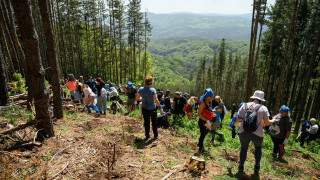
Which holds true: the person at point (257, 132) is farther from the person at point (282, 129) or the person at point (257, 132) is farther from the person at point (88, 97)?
the person at point (88, 97)

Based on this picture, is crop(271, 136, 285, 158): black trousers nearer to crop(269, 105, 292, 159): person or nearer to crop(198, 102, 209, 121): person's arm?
crop(269, 105, 292, 159): person

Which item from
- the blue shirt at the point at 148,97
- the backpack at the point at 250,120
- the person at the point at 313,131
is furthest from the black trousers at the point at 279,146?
the blue shirt at the point at 148,97

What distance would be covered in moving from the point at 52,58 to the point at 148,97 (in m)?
4.16

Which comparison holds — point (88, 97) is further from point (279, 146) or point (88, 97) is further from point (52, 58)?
point (279, 146)

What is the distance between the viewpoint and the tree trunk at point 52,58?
5.58 m

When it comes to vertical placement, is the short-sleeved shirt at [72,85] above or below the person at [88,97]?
above

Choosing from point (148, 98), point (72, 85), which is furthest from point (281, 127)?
point (72, 85)

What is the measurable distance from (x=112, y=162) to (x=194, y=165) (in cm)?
197

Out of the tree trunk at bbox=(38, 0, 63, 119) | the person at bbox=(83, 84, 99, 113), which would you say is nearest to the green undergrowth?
the person at bbox=(83, 84, 99, 113)

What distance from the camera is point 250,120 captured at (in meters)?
3.79

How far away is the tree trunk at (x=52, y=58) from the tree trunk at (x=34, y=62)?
184 cm

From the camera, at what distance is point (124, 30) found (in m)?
31.3

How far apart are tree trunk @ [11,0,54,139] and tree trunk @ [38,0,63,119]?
1842 mm

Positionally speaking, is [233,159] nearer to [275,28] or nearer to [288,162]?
[288,162]
